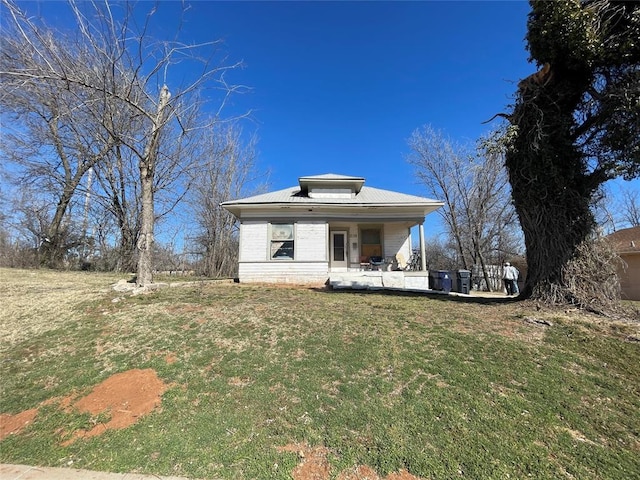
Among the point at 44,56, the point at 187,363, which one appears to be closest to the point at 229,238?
the point at 44,56

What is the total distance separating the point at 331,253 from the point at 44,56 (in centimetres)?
1134

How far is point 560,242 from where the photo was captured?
6.39 m

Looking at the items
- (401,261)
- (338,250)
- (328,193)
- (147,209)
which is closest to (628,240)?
(401,261)

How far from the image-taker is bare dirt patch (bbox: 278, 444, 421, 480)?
8.80ft

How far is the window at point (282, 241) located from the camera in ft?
42.3

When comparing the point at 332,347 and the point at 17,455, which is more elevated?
the point at 332,347

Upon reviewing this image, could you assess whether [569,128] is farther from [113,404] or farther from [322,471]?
[113,404]

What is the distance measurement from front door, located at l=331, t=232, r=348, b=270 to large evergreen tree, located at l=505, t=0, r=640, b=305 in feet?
27.4

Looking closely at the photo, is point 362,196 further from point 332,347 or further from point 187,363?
point 187,363

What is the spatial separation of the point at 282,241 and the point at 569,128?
9.87 m

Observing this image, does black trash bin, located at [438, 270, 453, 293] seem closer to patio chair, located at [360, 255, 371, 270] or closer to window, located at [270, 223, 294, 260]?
patio chair, located at [360, 255, 371, 270]

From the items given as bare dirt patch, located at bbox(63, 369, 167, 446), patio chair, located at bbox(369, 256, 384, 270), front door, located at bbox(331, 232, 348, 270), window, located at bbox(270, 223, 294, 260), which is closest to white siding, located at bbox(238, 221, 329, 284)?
window, located at bbox(270, 223, 294, 260)

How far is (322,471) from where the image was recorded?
275 cm

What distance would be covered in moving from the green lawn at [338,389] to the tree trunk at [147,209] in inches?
74.2
